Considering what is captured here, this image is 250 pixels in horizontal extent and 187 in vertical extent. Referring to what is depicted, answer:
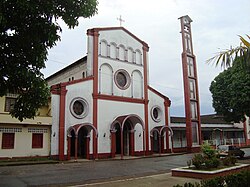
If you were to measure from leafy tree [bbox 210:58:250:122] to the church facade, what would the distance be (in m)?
6.86

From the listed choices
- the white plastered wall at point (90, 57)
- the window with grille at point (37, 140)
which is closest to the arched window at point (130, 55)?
the white plastered wall at point (90, 57)

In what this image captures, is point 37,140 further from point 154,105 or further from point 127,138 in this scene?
point 154,105

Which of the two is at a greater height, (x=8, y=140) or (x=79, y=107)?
(x=79, y=107)

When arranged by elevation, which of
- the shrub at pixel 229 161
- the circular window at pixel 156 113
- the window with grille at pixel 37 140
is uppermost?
the circular window at pixel 156 113

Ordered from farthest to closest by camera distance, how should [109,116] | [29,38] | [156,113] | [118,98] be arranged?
1. [156,113]
2. [118,98]
3. [109,116]
4. [29,38]

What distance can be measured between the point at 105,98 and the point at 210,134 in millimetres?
21345

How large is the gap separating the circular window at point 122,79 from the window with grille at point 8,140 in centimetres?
1186

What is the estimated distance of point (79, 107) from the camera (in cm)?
2566

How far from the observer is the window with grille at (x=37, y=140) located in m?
23.1

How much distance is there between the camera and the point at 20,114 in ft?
26.5

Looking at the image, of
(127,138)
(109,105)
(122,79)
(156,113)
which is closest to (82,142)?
(109,105)

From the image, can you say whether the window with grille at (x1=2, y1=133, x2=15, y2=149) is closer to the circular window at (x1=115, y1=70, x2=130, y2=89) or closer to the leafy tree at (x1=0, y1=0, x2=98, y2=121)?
the circular window at (x1=115, y1=70, x2=130, y2=89)

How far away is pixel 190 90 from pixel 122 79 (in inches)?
367

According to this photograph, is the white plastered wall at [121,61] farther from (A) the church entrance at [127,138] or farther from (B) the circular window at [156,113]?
(A) the church entrance at [127,138]
